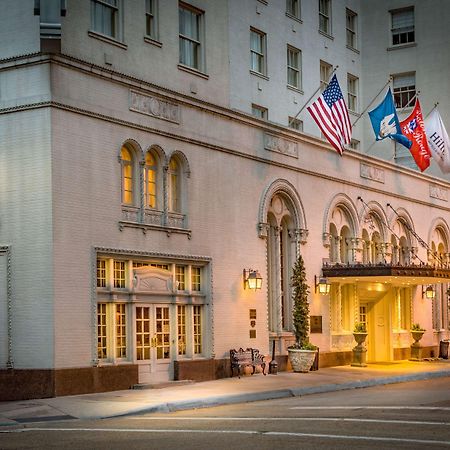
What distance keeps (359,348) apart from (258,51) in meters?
11.7

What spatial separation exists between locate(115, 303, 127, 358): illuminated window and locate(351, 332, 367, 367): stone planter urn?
12.2m

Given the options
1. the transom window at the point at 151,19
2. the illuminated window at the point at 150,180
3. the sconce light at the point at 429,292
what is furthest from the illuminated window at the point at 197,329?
the sconce light at the point at 429,292

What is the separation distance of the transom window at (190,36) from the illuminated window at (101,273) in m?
8.24

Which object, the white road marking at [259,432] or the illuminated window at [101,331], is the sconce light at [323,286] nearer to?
the illuminated window at [101,331]

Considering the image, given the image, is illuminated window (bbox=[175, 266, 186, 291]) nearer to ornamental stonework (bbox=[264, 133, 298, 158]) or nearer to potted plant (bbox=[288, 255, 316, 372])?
potted plant (bbox=[288, 255, 316, 372])

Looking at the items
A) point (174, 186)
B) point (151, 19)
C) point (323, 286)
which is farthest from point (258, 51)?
point (174, 186)

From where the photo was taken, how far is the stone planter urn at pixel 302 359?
106 ft

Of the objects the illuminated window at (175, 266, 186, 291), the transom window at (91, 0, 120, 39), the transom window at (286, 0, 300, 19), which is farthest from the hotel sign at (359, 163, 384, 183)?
the transom window at (91, 0, 120, 39)

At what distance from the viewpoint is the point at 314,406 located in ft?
69.3

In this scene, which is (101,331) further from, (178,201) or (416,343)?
(416,343)

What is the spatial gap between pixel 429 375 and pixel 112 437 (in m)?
19.0

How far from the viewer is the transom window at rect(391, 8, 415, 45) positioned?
48531mm

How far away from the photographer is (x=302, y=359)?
3241 centimetres

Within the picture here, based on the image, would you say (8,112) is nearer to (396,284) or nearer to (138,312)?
(138,312)
